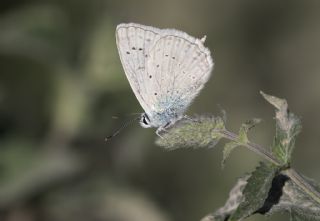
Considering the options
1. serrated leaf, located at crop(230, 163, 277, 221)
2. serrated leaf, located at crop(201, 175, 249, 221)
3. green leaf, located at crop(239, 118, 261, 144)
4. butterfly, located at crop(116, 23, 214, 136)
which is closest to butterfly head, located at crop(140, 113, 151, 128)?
butterfly, located at crop(116, 23, 214, 136)

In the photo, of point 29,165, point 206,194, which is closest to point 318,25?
point 206,194

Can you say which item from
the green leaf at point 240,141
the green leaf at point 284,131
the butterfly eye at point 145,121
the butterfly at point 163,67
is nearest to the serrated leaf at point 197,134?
the green leaf at point 240,141

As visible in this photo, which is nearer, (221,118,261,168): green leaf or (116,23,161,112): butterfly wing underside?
(221,118,261,168): green leaf

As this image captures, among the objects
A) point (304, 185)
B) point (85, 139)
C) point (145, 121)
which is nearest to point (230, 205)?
point (304, 185)

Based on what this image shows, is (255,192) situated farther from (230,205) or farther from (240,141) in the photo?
(230,205)

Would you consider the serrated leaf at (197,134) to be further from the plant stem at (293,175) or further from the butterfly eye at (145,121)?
the butterfly eye at (145,121)

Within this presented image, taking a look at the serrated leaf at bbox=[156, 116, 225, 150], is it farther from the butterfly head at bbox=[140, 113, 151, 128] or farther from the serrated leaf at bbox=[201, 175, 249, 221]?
the butterfly head at bbox=[140, 113, 151, 128]

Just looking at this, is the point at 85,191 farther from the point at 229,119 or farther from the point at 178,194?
the point at 229,119
